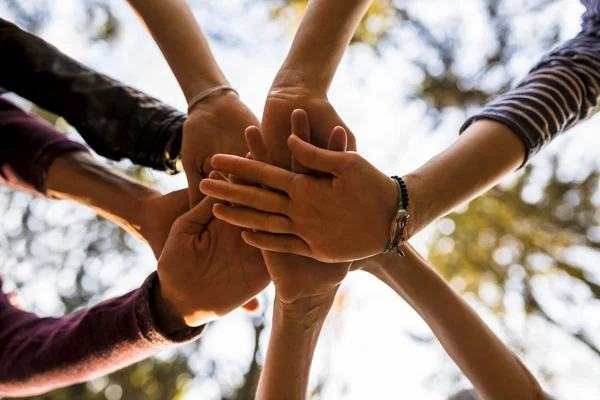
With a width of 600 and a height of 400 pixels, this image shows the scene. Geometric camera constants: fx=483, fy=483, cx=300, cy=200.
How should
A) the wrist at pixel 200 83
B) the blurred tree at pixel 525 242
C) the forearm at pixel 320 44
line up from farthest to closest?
the blurred tree at pixel 525 242, the wrist at pixel 200 83, the forearm at pixel 320 44

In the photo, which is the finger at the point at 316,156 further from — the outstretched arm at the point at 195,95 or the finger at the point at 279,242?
the outstretched arm at the point at 195,95

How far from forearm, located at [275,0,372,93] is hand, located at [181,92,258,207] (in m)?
0.24

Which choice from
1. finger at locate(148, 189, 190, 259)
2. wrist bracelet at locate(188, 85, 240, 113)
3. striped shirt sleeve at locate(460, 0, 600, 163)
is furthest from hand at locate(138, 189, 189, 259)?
striped shirt sleeve at locate(460, 0, 600, 163)

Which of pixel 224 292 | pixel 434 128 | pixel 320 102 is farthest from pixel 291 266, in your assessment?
pixel 434 128

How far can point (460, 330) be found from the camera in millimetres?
1072

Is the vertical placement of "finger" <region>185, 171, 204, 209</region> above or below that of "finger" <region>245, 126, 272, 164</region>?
below

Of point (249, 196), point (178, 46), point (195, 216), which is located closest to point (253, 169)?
point (249, 196)

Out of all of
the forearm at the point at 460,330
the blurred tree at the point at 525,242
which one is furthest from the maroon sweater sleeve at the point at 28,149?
the blurred tree at the point at 525,242

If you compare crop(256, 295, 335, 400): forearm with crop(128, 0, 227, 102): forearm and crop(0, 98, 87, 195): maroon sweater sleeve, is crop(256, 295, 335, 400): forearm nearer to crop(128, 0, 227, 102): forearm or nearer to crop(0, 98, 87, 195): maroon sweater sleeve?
crop(128, 0, 227, 102): forearm

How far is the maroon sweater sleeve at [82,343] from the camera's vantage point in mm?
1126

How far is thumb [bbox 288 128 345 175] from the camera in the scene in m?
0.88

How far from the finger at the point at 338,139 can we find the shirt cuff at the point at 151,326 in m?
0.55

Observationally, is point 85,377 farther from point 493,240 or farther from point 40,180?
point 493,240

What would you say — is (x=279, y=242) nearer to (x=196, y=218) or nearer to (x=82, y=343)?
(x=196, y=218)
